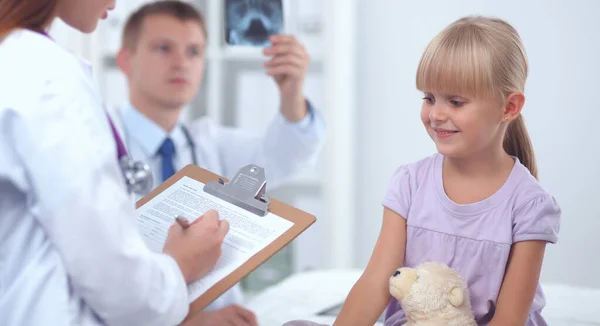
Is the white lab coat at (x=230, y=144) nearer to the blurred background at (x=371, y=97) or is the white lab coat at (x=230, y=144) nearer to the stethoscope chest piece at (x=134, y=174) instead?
the blurred background at (x=371, y=97)

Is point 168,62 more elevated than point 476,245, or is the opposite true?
point 168,62

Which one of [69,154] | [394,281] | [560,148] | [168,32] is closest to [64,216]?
[69,154]

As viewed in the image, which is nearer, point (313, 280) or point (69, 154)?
point (69, 154)

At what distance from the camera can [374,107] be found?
7.38 ft

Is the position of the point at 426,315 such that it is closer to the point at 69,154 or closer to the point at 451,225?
the point at 451,225

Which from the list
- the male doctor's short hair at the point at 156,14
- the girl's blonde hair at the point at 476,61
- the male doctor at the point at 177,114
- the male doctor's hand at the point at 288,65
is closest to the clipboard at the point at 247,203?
the girl's blonde hair at the point at 476,61

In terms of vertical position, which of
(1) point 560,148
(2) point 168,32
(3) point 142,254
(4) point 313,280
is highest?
(2) point 168,32

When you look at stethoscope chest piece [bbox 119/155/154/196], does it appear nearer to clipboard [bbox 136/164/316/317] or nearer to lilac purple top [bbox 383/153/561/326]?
clipboard [bbox 136/164/316/317]

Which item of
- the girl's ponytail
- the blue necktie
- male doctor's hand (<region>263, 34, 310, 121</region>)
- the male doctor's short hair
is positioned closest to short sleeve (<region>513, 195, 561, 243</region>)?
the girl's ponytail

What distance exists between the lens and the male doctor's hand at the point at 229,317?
901 millimetres

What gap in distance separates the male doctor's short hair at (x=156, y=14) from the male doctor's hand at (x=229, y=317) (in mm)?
973

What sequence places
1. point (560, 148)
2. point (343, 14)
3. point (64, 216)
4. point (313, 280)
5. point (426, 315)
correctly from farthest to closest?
point (343, 14)
point (560, 148)
point (313, 280)
point (426, 315)
point (64, 216)

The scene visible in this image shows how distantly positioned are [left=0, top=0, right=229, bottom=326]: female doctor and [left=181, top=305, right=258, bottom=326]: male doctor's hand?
0.12m

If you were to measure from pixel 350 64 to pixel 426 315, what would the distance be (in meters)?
1.38
